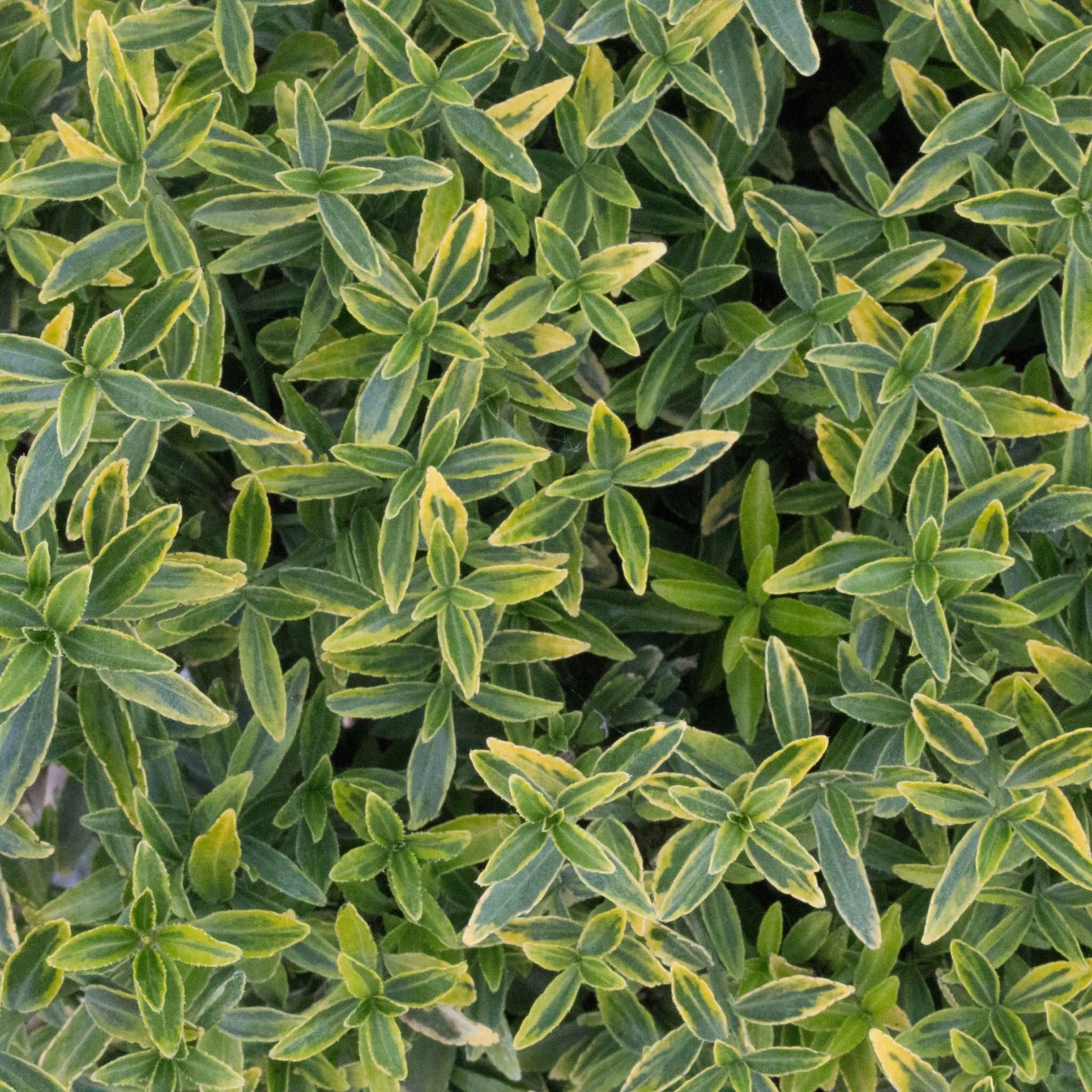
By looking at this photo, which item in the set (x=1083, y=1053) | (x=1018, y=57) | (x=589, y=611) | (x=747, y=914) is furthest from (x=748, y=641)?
(x=1018, y=57)

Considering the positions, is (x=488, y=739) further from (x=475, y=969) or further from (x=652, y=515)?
(x=652, y=515)

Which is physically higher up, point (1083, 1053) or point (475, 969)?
point (1083, 1053)

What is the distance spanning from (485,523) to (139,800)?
33 cm

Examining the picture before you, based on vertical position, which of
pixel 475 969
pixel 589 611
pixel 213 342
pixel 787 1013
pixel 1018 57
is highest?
pixel 1018 57

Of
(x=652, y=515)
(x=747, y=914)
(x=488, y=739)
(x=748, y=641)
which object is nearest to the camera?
(x=488, y=739)

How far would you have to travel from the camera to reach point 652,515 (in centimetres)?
118

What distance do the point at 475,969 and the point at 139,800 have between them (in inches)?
12.4

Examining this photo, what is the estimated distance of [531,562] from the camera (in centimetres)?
88

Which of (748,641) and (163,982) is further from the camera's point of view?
(748,641)

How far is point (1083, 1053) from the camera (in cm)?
88

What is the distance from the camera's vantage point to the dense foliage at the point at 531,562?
822 mm

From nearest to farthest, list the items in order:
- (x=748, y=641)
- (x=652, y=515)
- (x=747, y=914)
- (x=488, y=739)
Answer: (x=488, y=739)
(x=748, y=641)
(x=747, y=914)
(x=652, y=515)

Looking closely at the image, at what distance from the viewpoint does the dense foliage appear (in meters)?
0.82

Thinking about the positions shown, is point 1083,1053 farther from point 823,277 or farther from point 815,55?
point 815,55
